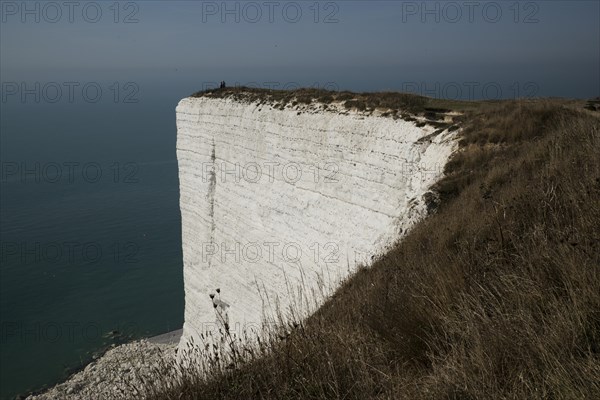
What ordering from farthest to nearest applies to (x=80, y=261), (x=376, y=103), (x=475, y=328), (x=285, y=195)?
(x=80, y=261) < (x=285, y=195) < (x=376, y=103) < (x=475, y=328)

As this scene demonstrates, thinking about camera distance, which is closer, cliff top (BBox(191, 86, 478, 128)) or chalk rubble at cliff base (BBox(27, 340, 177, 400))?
cliff top (BBox(191, 86, 478, 128))

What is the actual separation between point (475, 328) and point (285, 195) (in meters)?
13.0

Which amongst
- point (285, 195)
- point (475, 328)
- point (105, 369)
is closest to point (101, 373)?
point (105, 369)

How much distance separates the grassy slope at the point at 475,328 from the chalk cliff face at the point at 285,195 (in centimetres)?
443

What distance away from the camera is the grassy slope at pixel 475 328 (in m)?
2.69

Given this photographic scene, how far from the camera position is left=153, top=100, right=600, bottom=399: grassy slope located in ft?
8.81

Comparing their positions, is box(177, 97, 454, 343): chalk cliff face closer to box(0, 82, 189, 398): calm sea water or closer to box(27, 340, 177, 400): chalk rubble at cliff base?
box(27, 340, 177, 400): chalk rubble at cliff base

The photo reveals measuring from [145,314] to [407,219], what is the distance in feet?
85.9

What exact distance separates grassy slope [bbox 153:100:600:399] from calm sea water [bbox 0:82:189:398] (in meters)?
25.2

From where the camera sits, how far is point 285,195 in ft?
52.0

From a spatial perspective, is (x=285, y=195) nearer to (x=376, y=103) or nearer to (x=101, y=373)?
(x=376, y=103)

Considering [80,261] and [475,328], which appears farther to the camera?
[80,261]

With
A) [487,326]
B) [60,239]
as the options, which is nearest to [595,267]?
[487,326]

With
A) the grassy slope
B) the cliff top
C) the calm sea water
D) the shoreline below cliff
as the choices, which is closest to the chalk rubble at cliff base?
the shoreline below cliff
